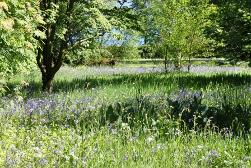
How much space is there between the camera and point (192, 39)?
23016 millimetres

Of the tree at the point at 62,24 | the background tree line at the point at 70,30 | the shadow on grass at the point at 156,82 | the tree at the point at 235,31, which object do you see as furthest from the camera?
the tree at the point at 235,31

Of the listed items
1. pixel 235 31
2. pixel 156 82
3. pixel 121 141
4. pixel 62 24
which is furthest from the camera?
pixel 235 31

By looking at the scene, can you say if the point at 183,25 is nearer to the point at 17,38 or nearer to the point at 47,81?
the point at 47,81

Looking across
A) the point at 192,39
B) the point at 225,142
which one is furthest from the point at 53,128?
the point at 192,39

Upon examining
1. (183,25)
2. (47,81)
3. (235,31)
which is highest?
(183,25)

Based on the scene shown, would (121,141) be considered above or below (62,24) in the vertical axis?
below

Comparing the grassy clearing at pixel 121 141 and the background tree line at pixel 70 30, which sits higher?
the background tree line at pixel 70 30

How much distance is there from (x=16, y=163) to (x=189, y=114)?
3.55 metres

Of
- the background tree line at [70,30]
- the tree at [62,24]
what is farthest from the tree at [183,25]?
the tree at [62,24]

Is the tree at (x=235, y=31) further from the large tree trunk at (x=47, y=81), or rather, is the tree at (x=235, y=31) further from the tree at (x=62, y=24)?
the large tree trunk at (x=47, y=81)

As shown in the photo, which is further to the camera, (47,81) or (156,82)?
(156,82)

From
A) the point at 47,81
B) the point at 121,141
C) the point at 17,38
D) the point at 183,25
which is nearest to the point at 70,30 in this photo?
the point at 47,81

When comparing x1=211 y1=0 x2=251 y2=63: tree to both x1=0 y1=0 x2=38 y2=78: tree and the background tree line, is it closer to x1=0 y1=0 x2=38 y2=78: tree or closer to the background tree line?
the background tree line

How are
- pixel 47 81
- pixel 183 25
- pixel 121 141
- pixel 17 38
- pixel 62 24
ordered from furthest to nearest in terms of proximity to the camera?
1. pixel 183 25
2. pixel 47 81
3. pixel 62 24
4. pixel 17 38
5. pixel 121 141
